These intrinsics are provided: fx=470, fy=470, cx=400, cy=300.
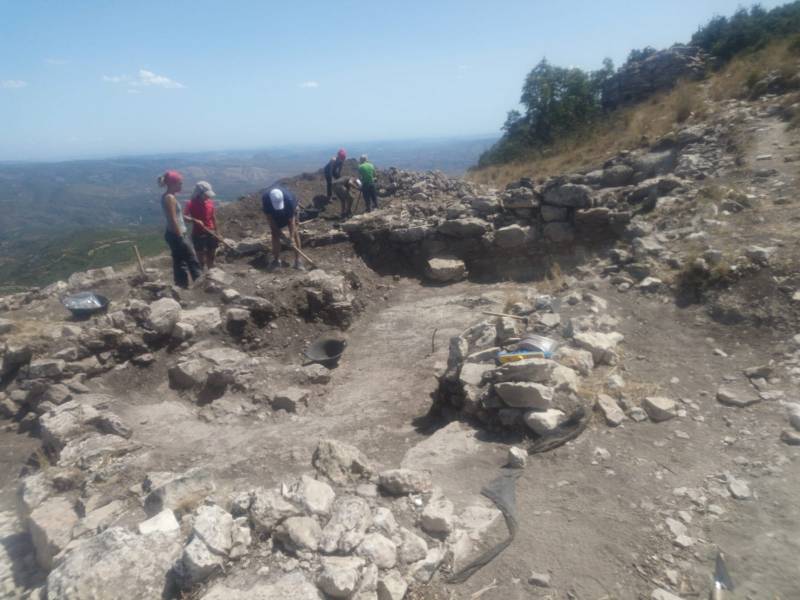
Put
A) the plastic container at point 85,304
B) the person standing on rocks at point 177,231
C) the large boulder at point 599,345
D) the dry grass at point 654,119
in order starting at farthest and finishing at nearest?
the dry grass at point 654,119, the plastic container at point 85,304, the person standing on rocks at point 177,231, the large boulder at point 599,345

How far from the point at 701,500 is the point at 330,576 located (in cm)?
235

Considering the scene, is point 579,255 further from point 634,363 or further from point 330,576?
point 330,576

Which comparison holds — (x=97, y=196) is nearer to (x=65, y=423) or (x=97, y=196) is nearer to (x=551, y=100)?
(x=551, y=100)

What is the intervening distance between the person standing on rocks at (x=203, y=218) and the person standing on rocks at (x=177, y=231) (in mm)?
410

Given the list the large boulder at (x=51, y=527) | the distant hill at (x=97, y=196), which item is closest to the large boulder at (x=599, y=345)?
the large boulder at (x=51, y=527)

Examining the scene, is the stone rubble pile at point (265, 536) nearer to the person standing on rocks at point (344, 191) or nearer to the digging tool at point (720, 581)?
the digging tool at point (720, 581)

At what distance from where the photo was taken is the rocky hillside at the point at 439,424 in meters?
2.54

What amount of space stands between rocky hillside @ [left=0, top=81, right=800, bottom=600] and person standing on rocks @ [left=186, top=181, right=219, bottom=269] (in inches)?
26.2

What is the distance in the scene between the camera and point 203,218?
738 cm

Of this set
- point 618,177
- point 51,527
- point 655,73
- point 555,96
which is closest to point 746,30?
point 655,73

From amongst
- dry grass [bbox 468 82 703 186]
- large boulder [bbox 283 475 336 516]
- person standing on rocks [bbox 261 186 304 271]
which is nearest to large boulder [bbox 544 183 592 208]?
dry grass [bbox 468 82 703 186]

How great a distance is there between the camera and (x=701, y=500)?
2.97 meters

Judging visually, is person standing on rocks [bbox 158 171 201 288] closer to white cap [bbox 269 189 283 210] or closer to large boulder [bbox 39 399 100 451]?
white cap [bbox 269 189 283 210]

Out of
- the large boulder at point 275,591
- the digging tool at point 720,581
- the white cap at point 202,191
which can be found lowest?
the digging tool at point 720,581
